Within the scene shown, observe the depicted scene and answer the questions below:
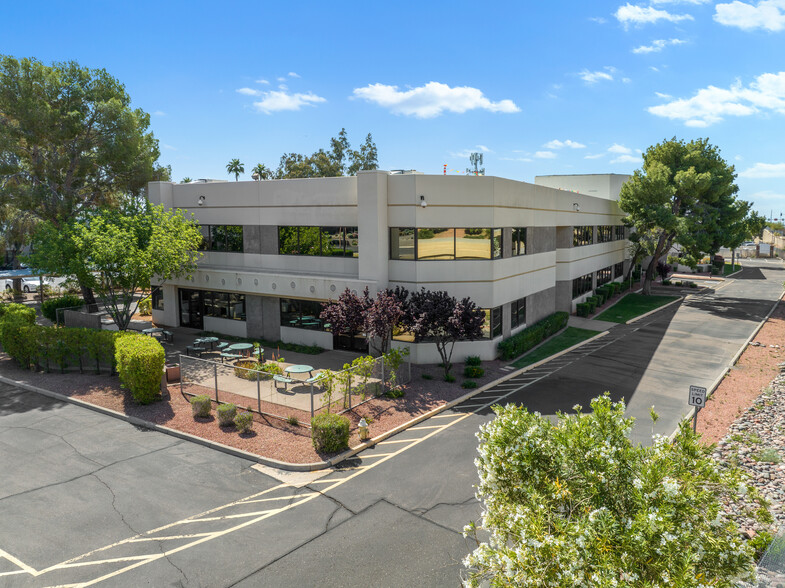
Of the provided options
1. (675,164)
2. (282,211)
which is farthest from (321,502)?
(675,164)

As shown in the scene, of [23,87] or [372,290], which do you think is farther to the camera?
[23,87]

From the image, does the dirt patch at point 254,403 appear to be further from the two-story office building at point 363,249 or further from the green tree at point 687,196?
the green tree at point 687,196

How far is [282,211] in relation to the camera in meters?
28.2

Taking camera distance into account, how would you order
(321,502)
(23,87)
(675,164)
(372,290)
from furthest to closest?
(675,164) < (23,87) < (372,290) < (321,502)

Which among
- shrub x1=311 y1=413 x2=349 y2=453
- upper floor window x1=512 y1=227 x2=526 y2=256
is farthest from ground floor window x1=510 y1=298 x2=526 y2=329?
shrub x1=311 y1=413 x2=349 y2=453

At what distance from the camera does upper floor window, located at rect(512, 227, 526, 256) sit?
2748 centimetres

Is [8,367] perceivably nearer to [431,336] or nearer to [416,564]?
[431,336]

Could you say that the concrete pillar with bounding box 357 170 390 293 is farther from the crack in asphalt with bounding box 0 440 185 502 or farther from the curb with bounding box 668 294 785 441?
the curb with bounding box 668 294 785 441

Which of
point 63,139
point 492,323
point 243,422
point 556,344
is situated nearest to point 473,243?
point 492,323

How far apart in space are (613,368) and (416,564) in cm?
1780

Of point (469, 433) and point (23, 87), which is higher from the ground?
point (23, 87)

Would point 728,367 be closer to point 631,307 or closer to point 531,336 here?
point 531,336

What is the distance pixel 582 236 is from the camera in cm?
3959

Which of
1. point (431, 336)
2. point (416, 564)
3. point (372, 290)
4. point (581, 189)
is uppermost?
point (581, 189)
